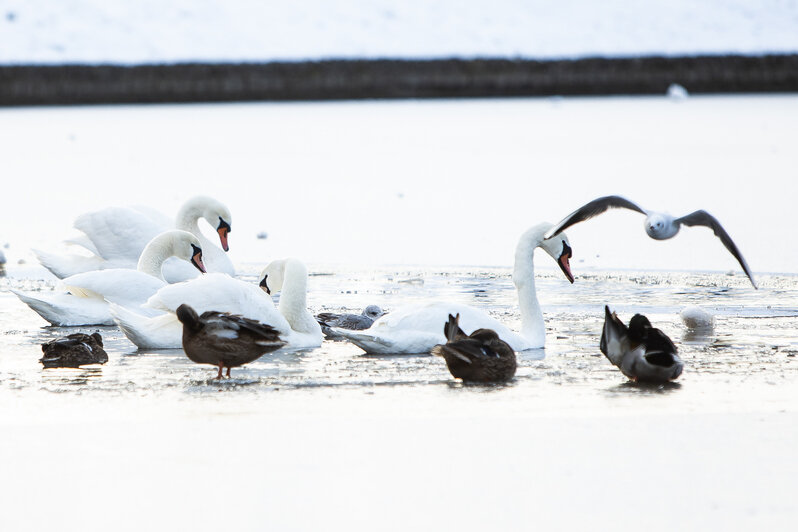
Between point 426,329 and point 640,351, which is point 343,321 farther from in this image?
point 640,351

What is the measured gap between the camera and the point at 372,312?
6.92 meters

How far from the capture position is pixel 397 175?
57.3 ft

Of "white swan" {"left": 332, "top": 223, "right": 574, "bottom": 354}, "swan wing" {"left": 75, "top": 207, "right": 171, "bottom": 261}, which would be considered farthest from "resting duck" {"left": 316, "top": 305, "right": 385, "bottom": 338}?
"swan wing" {"left": 75, "top": 207, "right": 171, "bottom": 261}

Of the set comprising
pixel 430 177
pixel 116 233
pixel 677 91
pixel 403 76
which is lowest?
pixel 116 233

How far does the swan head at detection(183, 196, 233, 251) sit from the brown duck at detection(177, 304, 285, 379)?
4114mm

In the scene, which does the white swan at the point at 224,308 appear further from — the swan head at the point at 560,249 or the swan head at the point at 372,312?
the swan head at the point at 560,249

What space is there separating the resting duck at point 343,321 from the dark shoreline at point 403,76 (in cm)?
2492

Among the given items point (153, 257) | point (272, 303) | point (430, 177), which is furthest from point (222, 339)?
point (430, 177)

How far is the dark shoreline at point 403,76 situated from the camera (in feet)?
102

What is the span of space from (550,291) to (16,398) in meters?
4.14

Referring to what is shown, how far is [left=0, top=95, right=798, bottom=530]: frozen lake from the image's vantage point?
3348 mm

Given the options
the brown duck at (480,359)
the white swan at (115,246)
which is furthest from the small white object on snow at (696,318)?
the white swan at (115,246)

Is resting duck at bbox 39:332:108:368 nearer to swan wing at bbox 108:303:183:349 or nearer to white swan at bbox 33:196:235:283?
swan wing at bbox 108:303:183:349

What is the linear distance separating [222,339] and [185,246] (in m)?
2.46
